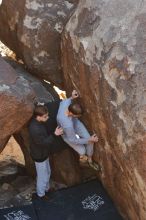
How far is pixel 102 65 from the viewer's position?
542cm

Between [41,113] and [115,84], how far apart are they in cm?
98

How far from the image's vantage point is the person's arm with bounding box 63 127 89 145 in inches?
228

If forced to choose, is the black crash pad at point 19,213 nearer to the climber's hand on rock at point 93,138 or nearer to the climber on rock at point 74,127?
the climber on rock at point 74,127

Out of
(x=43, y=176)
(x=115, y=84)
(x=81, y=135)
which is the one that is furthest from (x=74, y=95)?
(x=43, y=176)

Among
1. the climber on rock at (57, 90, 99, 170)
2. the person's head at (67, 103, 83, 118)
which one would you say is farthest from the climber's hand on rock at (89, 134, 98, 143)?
the person's head at (67, 103, 83, 118)

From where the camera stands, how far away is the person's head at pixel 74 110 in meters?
5.67

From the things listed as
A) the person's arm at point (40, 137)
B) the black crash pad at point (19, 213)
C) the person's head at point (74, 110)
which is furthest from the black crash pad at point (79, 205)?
the person's head at point (74, 110)

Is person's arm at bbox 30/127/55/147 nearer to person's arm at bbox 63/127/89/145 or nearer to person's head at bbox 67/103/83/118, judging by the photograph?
person's arm at bbox 63/127/89/145

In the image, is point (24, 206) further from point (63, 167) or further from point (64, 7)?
point (64, 7)

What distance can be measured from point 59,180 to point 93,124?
1.28m

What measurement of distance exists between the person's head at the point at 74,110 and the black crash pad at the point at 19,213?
1.38m

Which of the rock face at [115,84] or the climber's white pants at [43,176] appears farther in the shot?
the climber's white pants at [43,176]

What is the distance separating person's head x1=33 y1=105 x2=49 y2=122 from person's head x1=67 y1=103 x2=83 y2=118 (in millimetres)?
282

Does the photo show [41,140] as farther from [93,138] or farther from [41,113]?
[93,138]
